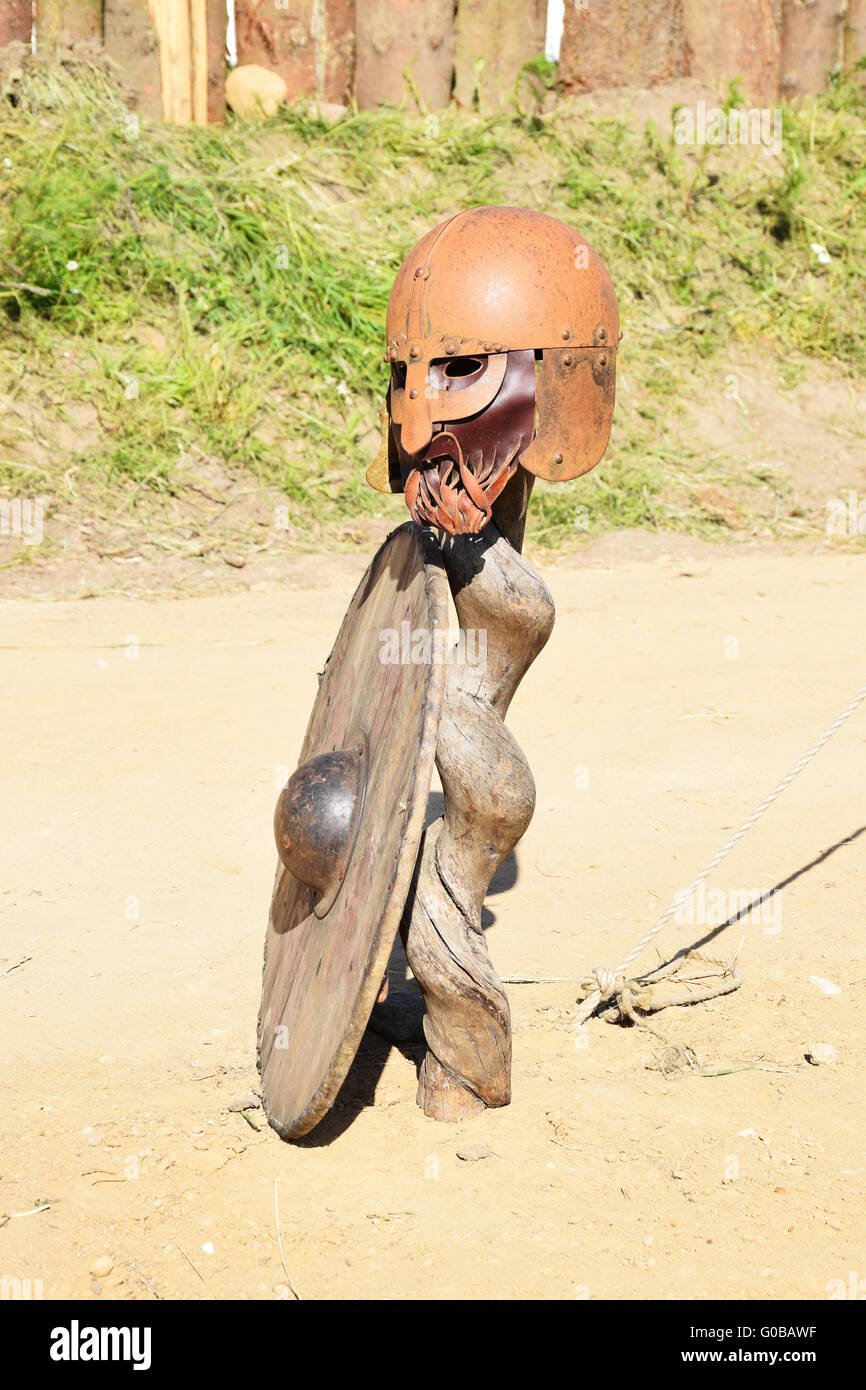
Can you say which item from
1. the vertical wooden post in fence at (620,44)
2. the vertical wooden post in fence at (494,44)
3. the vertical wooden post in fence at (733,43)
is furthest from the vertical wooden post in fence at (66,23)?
the vertical wooden post in fence at (733,43)

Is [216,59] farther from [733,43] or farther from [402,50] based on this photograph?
[733,43]

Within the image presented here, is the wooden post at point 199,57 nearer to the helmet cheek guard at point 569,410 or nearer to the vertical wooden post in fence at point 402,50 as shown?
the vertical wooden post in fence at point 402,50

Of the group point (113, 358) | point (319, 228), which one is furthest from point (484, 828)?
point (319, 228)

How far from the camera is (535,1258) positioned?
2.34 m

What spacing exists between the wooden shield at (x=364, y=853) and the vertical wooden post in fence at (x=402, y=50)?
6080 mm

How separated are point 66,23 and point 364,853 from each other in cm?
659

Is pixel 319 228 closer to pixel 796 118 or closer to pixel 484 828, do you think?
pixel 796 118

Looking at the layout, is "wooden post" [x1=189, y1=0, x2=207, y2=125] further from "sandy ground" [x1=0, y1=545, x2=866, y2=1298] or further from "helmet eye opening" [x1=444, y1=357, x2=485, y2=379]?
"helmet eye opening" [x1=444, y1=357, x2=485, y2=379]

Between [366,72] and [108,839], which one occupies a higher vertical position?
[366,72]

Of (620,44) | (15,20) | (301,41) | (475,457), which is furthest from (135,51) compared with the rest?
(475,457)

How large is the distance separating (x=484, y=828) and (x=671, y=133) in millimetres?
7073

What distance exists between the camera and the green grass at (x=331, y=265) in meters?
7.05

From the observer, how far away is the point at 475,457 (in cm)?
258

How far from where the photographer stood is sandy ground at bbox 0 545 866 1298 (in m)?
2.38
